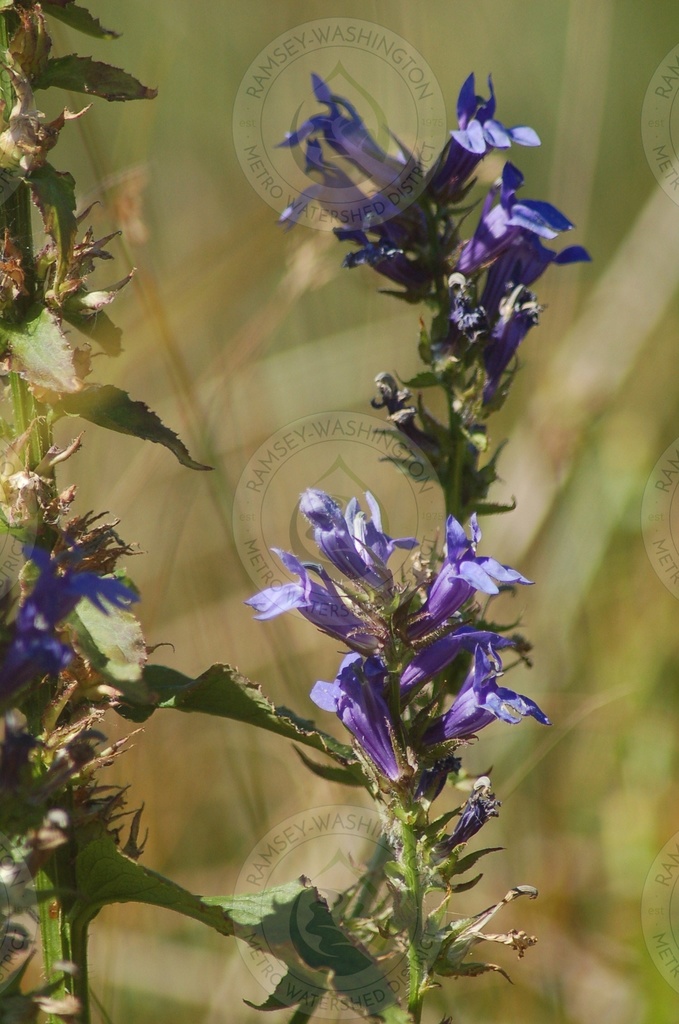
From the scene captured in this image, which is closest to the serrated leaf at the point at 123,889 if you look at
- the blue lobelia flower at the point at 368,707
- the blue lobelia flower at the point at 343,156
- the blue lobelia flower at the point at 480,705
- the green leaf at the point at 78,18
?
the blue lobelia flower at the point at 368,707

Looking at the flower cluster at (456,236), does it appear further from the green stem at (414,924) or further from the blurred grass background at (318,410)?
the green stem at (414,924)

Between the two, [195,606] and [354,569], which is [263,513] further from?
[354,569]

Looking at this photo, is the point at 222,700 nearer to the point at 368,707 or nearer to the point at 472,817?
the point at 368,707

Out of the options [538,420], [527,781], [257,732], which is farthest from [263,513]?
[527,781]

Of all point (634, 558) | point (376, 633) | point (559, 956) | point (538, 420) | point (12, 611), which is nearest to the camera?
point (12, 611)

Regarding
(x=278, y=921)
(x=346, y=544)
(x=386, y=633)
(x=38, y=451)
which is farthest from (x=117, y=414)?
(x=278, y=921)

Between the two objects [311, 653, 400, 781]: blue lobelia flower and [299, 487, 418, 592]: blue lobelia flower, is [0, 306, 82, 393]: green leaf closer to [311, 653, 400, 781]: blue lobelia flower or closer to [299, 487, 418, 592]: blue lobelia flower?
[299, 487, 418, 592]: blue lobelia flower

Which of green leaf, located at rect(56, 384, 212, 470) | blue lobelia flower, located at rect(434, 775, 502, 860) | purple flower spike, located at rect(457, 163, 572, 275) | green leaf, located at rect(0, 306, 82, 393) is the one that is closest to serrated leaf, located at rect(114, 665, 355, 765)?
blue lobelia flower, located at rect(434, 775, 502, 860)
